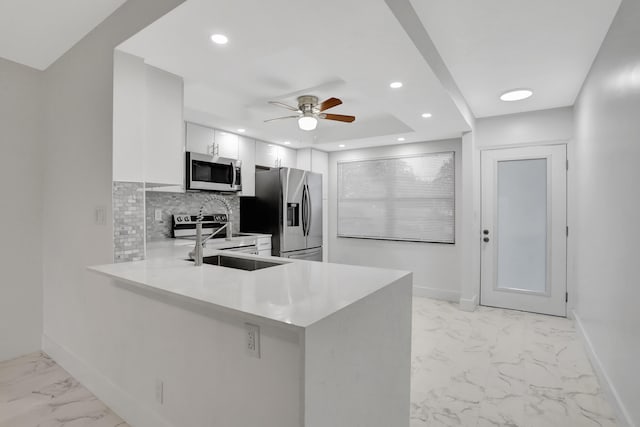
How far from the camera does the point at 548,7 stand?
1.83m

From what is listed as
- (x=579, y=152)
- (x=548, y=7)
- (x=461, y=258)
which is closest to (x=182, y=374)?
(x=548, y=7)

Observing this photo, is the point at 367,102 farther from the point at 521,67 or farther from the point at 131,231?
the point at 131,231

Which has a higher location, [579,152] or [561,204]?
[579,152]

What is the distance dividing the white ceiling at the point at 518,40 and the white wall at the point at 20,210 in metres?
3.11

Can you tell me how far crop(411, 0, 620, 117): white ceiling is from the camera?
1833 millimetres

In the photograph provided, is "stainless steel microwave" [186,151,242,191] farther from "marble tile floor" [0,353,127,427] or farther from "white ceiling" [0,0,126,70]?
"marble tile floor" [0,353,127,427]

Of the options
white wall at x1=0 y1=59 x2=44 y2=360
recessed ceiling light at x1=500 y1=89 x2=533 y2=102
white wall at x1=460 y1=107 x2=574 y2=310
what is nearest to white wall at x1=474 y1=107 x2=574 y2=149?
white wall at x1=460 y1=107 x2=574 y2=310

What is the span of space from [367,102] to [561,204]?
97.7 inches

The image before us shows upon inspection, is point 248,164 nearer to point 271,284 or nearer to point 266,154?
point 266,154

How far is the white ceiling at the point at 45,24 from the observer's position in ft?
6.20

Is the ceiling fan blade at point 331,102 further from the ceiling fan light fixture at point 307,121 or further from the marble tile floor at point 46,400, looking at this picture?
the marble tile floor at point 46,400

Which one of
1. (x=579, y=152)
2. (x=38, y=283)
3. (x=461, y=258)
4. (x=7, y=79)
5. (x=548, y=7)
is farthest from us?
(x=461, y=258)

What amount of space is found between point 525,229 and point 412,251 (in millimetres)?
1422

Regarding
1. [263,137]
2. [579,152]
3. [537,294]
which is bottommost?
[537,294]
